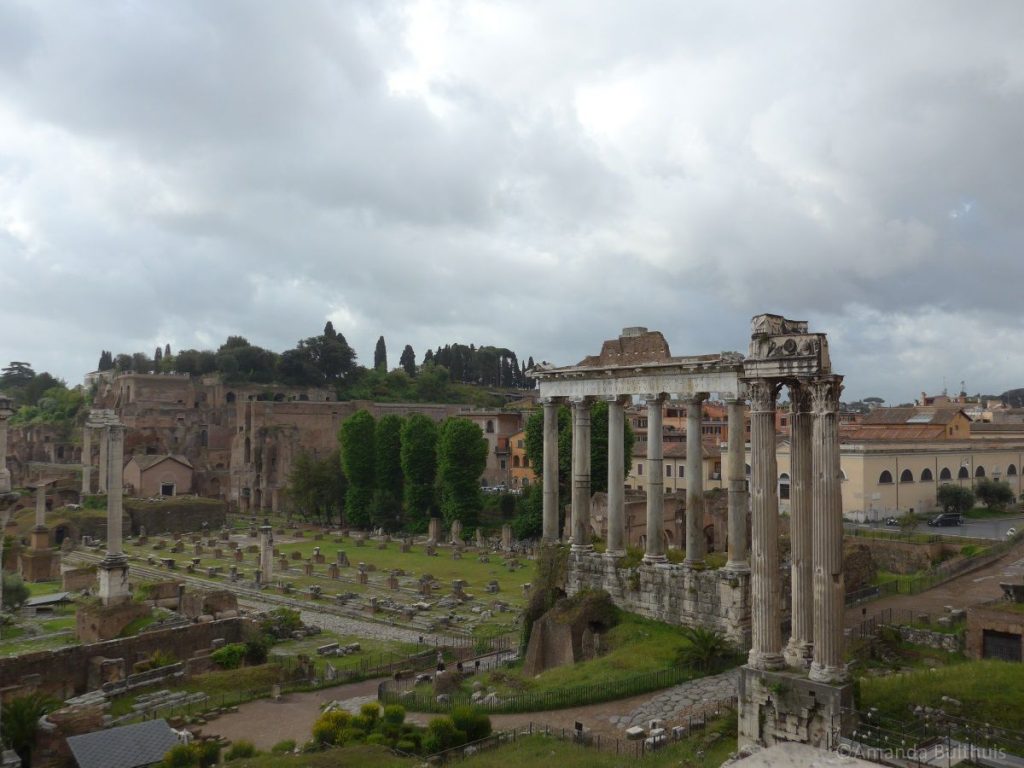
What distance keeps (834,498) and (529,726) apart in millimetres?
7807

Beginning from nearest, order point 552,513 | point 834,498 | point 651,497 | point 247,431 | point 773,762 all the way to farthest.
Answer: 1. point 773,762
2. point 834,498
3. point 651,497
4. point 552,513
5. point 247,431

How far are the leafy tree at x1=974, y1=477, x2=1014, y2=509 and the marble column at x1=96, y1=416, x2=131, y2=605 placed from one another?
1732 inches

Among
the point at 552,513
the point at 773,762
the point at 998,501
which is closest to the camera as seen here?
the point at 773,762

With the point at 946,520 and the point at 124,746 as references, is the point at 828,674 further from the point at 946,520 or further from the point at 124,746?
the point at 946,520

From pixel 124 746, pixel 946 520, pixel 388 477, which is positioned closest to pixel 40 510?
pixel 388 477

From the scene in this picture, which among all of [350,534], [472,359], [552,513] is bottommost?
[350,534]

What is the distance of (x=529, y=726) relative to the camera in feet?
51.3

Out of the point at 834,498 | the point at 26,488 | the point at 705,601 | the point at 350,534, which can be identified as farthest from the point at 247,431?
the point at 834,498

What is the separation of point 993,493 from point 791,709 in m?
40.5

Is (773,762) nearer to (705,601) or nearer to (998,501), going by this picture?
(705,601)

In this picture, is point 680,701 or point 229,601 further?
point 229,601

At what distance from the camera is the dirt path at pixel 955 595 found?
23484 mm

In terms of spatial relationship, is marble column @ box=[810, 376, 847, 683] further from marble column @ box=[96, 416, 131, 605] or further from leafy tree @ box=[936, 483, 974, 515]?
leafy tree @ box=[936, 483, 974, 515]

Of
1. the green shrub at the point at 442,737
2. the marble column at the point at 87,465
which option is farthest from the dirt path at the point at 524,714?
the marble column at the point at 87,465
